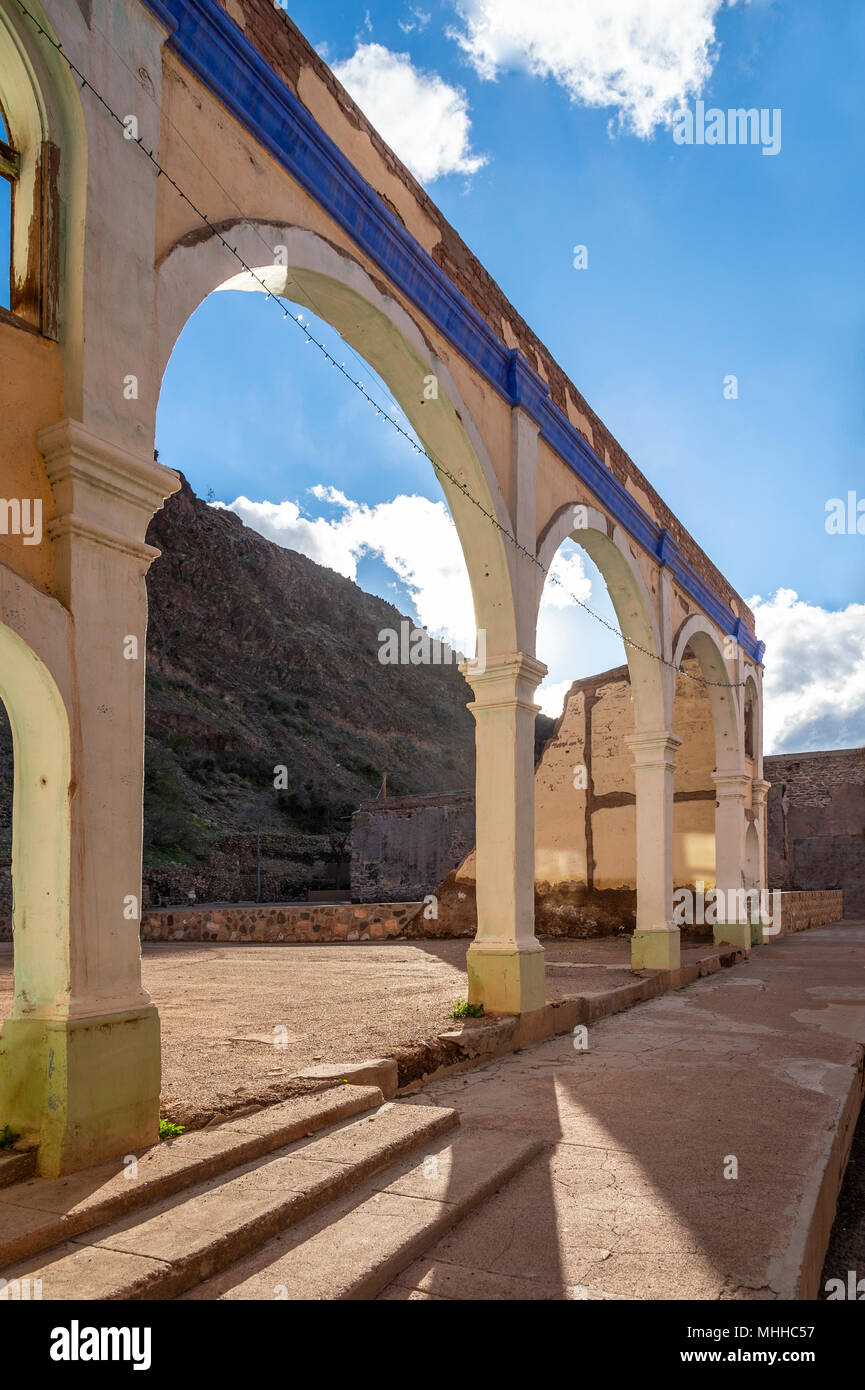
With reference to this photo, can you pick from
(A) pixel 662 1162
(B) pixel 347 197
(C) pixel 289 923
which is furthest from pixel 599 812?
(A) pixel 662 1162

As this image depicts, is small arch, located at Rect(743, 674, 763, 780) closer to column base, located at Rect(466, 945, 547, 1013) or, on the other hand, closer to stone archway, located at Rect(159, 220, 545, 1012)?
stone archway, located at Rect(159, 220, 545, 1012)

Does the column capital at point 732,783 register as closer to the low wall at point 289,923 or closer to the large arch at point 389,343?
the low wall at point 289,923

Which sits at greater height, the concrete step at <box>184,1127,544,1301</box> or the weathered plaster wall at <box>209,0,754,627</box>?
the weathered plaster wall at <box>209,0,754,627</box>

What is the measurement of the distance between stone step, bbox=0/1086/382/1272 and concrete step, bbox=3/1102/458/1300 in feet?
0.13

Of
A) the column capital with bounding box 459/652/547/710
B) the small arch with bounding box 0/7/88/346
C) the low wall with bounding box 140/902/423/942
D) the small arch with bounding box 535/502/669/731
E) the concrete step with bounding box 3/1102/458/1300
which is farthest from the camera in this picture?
the low wall with bounding box 140/902/423/942

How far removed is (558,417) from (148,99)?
174 inches

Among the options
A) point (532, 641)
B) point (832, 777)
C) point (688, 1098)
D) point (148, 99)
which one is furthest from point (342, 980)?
point (832, 777)

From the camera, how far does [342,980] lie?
8727 millimetres

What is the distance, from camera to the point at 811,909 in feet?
62.1

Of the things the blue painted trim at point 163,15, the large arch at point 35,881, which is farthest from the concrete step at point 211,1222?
the blue painted trim at point 163,15

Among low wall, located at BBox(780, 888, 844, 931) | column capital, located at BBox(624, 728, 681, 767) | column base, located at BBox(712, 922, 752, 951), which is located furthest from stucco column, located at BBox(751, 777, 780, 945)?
column capital, located at BBox(624, 728, 681, 767)

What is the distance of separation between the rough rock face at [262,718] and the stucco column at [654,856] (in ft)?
55.5

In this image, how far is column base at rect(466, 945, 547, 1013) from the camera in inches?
243
